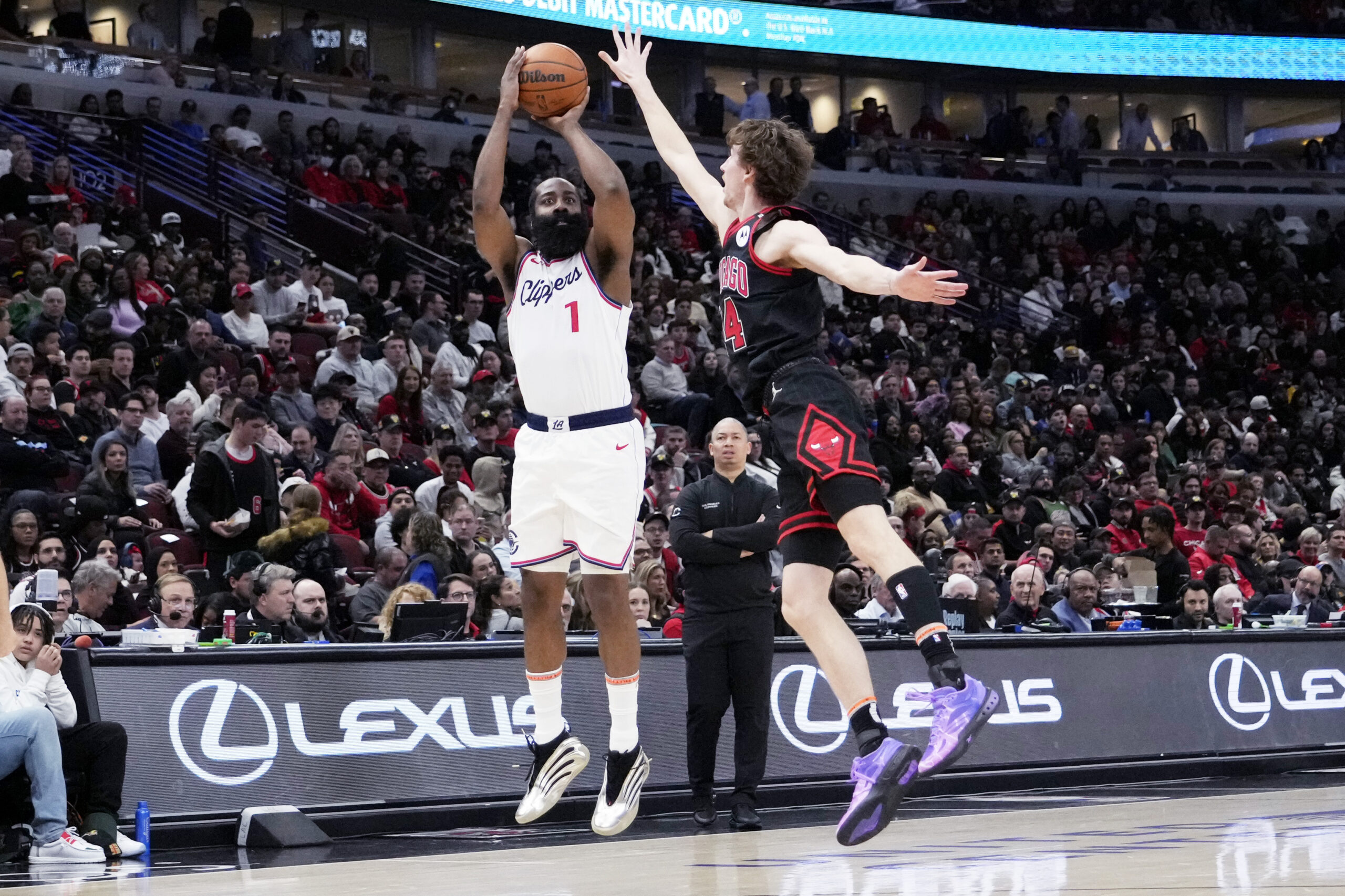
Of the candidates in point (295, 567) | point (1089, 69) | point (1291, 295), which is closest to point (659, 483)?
point (295, 567)

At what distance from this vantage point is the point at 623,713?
248 inches

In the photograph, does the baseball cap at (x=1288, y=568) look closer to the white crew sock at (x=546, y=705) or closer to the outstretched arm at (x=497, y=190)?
the white crew sock at (x=546, y=705)

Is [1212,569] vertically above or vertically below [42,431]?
below

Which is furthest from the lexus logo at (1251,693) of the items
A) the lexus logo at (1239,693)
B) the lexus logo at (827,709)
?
the lexus logo at (827,709)

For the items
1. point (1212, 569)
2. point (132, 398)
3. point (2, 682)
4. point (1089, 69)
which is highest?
point (1089, 69)

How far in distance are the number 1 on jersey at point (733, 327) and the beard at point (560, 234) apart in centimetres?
83

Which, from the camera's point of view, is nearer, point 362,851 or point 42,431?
point 362,851

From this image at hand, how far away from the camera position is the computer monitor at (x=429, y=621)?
27.1ft

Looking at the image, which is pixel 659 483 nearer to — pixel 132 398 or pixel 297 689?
pixel 132 398

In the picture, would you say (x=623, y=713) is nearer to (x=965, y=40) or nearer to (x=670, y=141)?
(x=670, y=141)

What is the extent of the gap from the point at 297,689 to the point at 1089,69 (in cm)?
2444

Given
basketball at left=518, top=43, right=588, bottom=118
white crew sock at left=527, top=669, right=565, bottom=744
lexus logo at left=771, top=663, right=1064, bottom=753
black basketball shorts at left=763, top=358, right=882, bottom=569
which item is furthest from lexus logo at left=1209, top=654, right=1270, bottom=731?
basketball at left=518, top=43, right=588, bottom=118

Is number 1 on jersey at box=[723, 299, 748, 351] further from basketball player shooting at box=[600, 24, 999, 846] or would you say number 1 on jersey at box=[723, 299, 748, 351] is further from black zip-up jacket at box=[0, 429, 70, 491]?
black zip-up jacket at box=[0, 429, 70, 491]

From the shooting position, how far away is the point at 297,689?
736 centimetres
